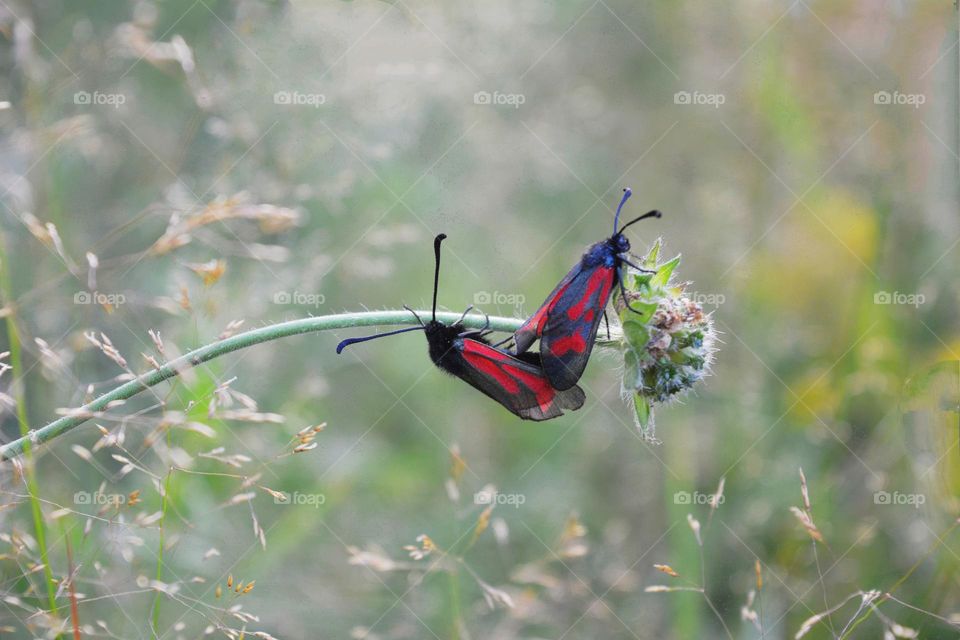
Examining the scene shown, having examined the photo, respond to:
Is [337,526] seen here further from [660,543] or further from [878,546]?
[878,546]

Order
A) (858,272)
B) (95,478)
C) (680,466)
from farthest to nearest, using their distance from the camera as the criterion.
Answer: (858,272), (680,466), (95,478)

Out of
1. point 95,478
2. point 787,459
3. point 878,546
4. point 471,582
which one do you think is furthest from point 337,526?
point 878,546
